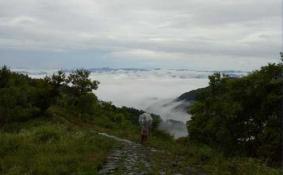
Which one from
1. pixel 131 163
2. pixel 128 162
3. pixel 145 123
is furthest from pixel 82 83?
pixel 131 163

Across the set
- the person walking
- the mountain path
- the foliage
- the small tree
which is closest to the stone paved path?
the mountain path

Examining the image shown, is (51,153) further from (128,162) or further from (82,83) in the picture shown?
(82,83)

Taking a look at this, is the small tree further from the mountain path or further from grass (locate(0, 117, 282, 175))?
the mountain path

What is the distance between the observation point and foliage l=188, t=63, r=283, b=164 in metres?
36.8

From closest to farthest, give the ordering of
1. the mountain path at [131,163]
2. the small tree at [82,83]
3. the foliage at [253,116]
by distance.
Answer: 1. the mountain path at [131,163]
2. the foliage at [253,116]
3. the small tree at [82,83]

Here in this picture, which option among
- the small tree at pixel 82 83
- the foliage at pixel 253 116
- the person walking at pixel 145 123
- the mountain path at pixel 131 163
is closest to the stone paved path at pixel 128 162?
the mountain path at pixel 131 163

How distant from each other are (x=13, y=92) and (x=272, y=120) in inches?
1002

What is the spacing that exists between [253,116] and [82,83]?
2562cm

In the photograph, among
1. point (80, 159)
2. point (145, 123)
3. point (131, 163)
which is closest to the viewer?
point (131, 163)

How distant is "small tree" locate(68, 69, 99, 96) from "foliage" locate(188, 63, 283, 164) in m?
21.9

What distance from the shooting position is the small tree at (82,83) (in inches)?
2324

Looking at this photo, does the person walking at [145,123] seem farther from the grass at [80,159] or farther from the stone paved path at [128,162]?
the stone paved path at [128,162]

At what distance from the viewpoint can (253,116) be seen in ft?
131

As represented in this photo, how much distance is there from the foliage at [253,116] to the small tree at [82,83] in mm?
21918
